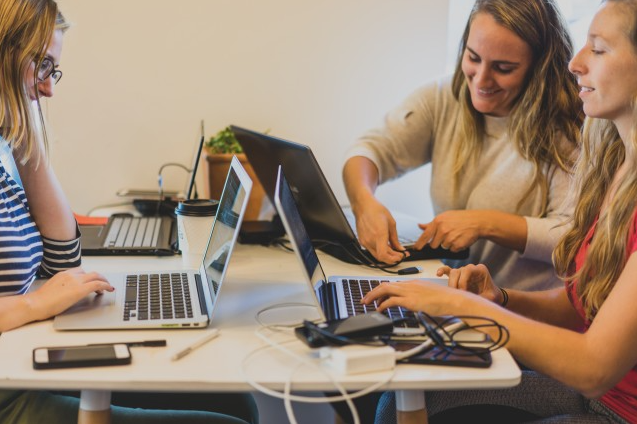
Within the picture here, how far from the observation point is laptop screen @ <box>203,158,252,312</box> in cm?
115

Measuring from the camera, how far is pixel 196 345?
1.11 metres

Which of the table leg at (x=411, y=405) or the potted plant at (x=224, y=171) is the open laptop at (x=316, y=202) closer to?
the potted plant at (x=224, y=171)

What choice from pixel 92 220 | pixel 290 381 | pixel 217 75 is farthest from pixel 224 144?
pixel 290 381

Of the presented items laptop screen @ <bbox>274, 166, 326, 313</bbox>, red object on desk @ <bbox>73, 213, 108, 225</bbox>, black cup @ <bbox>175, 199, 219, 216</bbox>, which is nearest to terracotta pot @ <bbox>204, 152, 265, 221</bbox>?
red object on desk @ <bbox>73, 213, 108, 225</bbox>

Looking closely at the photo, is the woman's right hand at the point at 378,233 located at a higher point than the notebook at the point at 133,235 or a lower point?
higher

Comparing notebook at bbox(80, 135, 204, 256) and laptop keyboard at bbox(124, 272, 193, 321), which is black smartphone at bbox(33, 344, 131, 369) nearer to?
laptop keyboard at bbox(124, 272, 193, 321)

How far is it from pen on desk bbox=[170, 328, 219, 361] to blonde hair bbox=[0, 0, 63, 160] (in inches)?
18.8

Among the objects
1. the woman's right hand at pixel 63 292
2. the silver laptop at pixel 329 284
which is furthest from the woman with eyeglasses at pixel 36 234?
the silver laptop at pixel 329 284

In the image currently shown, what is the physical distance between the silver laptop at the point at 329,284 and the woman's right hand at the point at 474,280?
0.07m

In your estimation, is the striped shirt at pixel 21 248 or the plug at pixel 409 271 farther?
the plug at pixel 409 271

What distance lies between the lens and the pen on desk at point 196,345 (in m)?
1.06

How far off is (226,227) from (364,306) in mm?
270

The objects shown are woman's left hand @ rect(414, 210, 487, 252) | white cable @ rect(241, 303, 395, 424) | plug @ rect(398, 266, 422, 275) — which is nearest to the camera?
white cable @ rect(241, 303, 395, 424)

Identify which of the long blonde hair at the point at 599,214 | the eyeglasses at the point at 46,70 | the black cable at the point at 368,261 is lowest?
the black cable at the point at 368,261
